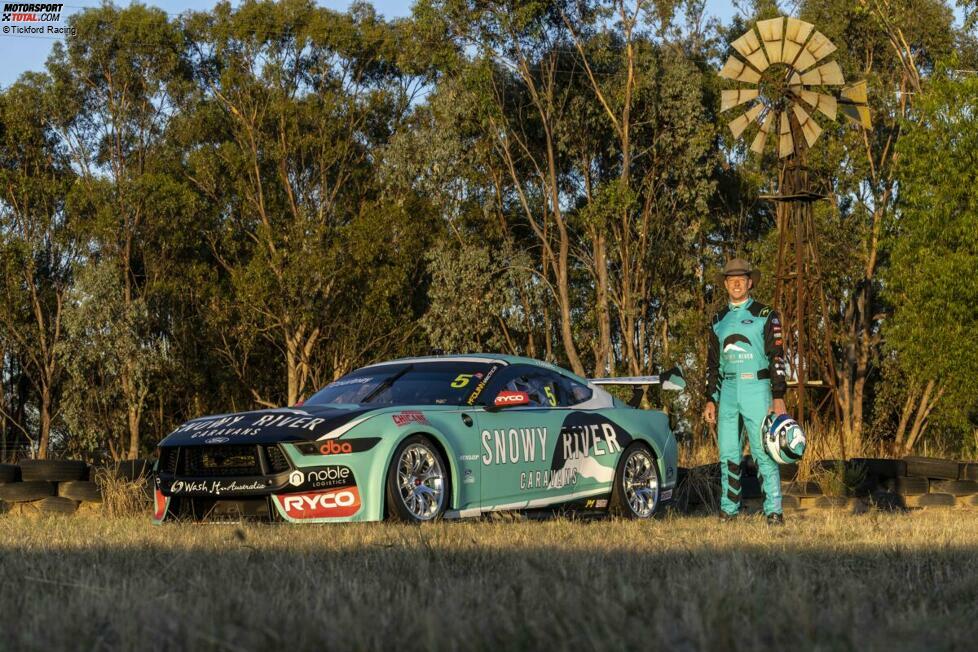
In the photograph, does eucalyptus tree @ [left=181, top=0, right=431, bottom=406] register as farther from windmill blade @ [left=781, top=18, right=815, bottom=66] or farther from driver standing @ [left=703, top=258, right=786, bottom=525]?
driver standing @ [left=703, top=258, right=786, bottom=525]

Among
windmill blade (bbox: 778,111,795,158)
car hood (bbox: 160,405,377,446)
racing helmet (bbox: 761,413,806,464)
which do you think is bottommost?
racing helmet (bbox: 761,413,806,464)

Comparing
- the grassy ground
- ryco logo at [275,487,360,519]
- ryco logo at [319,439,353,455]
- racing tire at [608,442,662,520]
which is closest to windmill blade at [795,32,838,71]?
racing tire at [608,442,662,520]

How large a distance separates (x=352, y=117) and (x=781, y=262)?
74.5ft

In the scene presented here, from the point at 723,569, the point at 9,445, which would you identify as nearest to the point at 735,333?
the point at 723,569

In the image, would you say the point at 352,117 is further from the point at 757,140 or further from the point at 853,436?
the point at 853,436

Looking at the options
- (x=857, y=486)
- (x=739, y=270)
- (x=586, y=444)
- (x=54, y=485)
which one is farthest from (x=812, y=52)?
(x=54, y=485)

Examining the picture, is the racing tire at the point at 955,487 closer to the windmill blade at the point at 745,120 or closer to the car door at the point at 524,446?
the car door at the point at 524,446

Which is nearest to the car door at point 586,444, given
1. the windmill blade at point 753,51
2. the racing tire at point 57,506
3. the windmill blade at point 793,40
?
the racing tire at point 57,506

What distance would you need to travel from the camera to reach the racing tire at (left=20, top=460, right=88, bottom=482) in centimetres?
1252

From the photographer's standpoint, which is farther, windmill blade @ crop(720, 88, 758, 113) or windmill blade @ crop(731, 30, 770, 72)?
windmill blade @ crop(720, 88, 758, 113)

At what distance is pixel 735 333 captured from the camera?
33.2ft

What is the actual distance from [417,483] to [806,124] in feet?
49.3

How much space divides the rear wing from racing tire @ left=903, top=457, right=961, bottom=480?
4.57m

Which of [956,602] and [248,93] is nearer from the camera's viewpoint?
[956,602]
